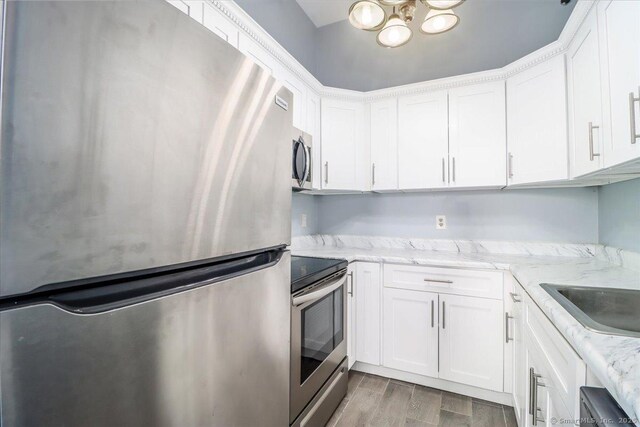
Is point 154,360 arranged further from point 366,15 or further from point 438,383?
point 438,383

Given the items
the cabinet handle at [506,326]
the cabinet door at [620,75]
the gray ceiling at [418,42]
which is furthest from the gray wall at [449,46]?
the cabinet handle at [506,326]

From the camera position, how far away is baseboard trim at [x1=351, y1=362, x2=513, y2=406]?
1868 mm

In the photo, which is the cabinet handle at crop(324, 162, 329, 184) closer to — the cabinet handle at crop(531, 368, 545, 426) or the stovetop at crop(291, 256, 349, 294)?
the stovetop at crop(291, 256, 349, 294)

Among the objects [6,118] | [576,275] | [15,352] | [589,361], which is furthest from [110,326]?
[576,275]

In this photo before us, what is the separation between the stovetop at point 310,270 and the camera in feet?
4.35

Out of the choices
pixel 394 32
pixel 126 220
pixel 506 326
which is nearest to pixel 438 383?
pixel 506 326

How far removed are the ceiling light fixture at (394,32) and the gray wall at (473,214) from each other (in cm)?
128

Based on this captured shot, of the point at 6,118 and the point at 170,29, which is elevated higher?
the point at 170,29

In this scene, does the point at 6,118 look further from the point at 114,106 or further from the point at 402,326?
the point at 402,326

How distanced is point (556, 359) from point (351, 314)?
136 cm

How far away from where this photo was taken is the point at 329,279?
1.66 meters

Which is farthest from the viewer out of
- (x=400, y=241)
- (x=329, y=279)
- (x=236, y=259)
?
(x=400, y=241)

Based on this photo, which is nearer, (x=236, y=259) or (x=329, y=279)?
(x=236, y=259)

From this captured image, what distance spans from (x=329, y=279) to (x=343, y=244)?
119 cm
